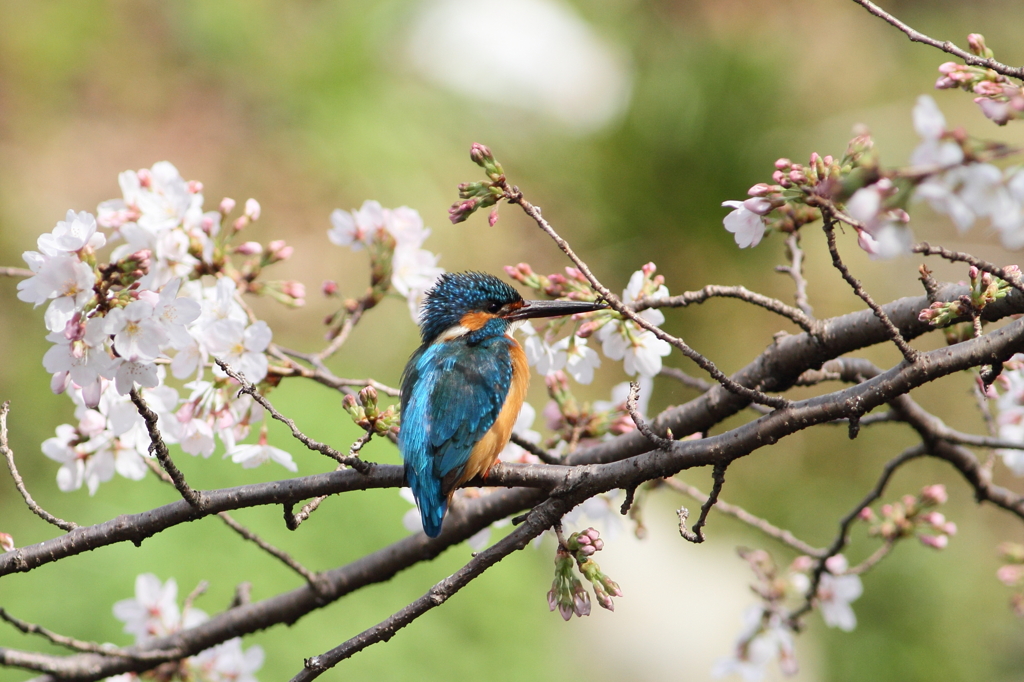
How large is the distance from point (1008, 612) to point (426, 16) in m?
5.15

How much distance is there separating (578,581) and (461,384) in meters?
0.56

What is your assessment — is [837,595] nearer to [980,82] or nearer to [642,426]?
[642,426]

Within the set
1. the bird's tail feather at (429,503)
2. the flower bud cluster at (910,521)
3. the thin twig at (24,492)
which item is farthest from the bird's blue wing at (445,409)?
the flower bud cluster at (910,521)

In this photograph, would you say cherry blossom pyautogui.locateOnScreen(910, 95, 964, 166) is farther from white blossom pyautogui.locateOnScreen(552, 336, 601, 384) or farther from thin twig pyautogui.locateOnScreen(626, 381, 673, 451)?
white blossom pyautogui.locateOnScreen(552, 336, 601, 384)

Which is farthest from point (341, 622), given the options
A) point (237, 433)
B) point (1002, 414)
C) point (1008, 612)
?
point (1008, 612)

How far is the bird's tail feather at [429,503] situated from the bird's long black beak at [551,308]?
15.2 inches

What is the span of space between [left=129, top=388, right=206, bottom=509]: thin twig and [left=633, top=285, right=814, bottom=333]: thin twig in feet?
2.30

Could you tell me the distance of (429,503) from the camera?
57.3 inches

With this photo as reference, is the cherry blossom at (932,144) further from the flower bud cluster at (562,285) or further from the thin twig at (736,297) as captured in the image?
the flower bud cluster at (562,285)

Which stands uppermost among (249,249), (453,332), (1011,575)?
(249,249)

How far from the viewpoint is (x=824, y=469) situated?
4789 mm

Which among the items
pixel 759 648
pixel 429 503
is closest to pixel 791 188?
pixel 429 503

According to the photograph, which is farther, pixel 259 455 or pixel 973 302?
pixel 259 455

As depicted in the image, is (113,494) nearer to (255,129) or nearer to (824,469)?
(255,129)
